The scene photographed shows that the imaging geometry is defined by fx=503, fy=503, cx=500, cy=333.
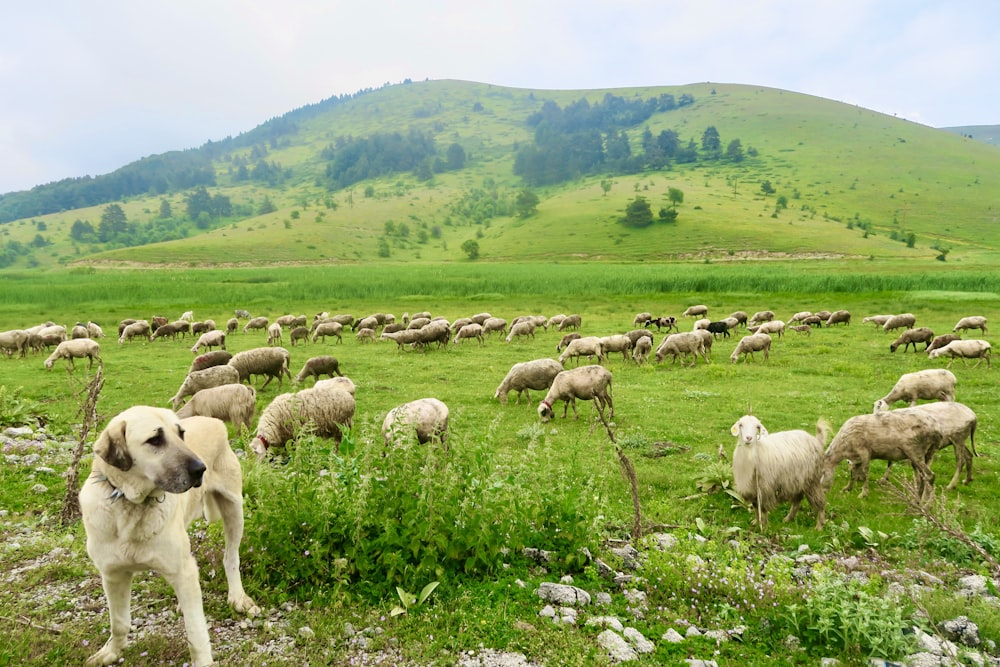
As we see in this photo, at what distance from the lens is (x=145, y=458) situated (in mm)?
3295

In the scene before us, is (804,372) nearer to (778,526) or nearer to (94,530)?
(778,526)

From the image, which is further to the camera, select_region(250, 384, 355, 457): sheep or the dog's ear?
select_region(250, 384, 355, 457): sheep

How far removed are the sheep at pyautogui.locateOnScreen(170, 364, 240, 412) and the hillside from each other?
77.7 m

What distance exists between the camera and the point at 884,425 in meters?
7.77

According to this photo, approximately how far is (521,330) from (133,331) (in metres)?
20.6

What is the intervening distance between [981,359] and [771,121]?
196643mm

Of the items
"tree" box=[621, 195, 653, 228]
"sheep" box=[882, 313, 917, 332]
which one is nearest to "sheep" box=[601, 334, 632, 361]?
"sheep" box=[882, 313, 917, 332]

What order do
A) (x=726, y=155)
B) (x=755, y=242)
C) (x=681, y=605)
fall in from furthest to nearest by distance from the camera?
(x=726, y=155) → (x=755, y=242) → (x=681, y=605)

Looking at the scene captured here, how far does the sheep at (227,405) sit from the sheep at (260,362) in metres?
4.55

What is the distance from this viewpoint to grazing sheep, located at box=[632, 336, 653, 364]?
68.1ft

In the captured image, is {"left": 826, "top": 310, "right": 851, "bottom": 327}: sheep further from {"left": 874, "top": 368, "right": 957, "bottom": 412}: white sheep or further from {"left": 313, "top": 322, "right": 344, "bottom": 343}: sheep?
{"left": 313, "top": 322, "right": 344, "bottom": 343}: sheep

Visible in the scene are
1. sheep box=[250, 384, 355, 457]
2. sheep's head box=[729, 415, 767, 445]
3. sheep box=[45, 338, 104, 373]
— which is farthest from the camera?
sheep box=[45, 338, 104, 373]

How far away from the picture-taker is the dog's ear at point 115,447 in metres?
3.19

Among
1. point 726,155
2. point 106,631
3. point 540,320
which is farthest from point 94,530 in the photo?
point 726,155
